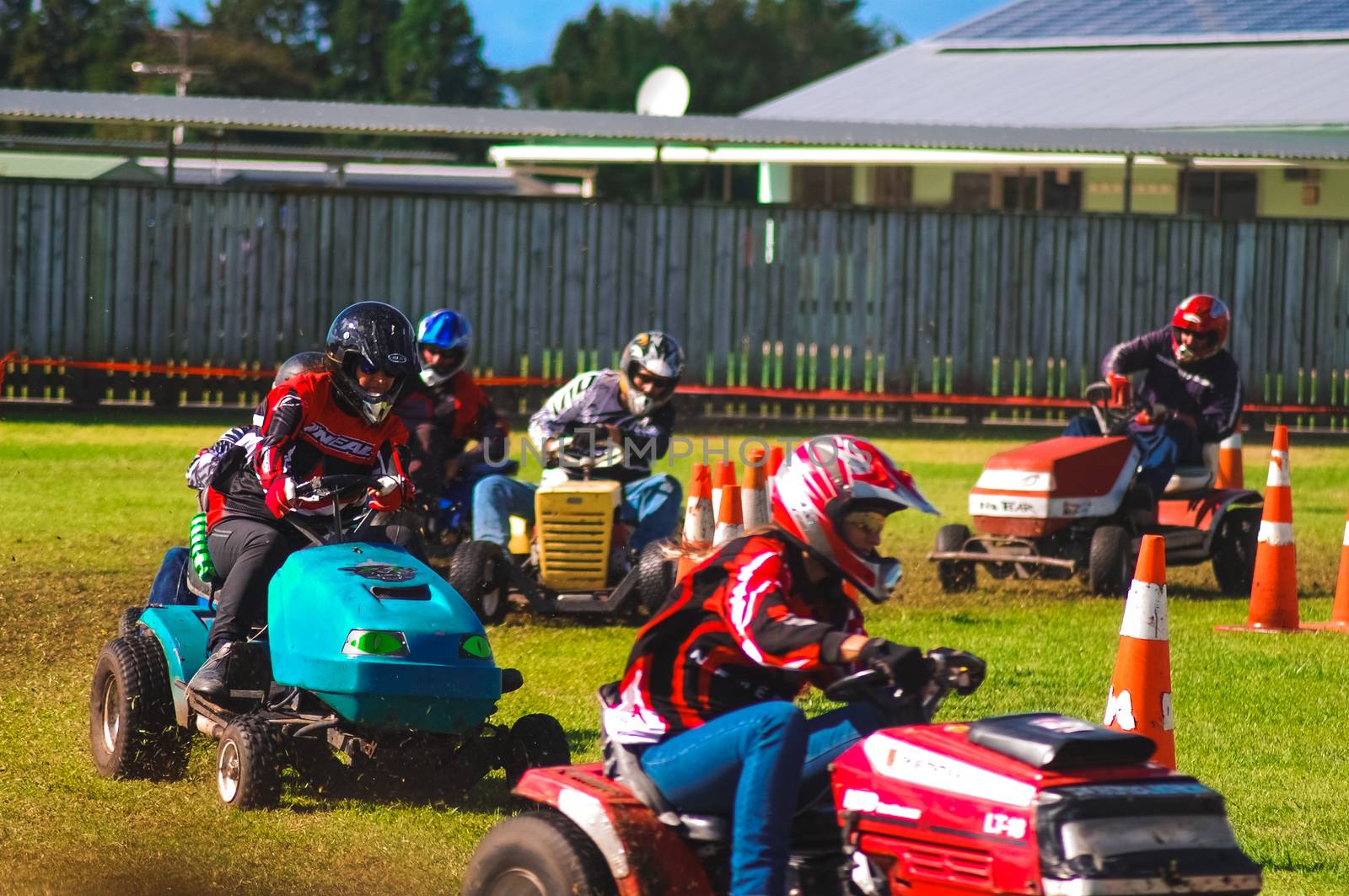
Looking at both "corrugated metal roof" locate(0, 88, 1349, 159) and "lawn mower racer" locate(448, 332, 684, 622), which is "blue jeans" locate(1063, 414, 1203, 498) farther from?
"corrugated metal roof" locate(0, 88, 1349, 159)

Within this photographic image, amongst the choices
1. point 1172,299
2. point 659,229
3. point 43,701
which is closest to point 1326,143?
point 1172,299

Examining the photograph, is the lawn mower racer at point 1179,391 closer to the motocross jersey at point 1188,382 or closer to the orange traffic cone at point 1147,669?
the motocross jersey at point 1188,382

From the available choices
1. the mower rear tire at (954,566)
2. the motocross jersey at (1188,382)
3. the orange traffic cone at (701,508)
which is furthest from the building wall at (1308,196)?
the orange traffic cone at (701,508)

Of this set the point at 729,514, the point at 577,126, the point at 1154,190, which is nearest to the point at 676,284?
the point at 577,126

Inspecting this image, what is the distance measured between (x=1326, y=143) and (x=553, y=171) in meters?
21.7

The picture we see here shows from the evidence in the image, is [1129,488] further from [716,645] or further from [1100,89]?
[1100,89]

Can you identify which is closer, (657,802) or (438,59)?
(657,802)

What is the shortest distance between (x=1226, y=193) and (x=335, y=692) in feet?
94.7

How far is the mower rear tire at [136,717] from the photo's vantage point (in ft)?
23.2

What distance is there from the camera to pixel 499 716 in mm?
8195

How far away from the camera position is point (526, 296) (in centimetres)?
2148

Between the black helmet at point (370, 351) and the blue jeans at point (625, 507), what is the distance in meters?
3.66

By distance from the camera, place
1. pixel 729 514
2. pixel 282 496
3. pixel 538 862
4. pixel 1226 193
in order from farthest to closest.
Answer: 1. pixel 1226 193
2. pixel 729 514
3. pixel 282 496
4. pixel 538 862

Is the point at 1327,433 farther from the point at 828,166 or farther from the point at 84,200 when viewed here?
the point at 828,166
